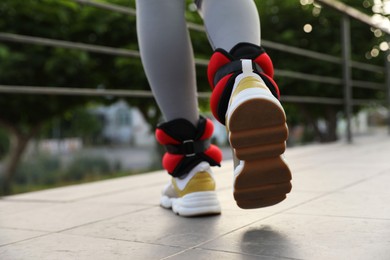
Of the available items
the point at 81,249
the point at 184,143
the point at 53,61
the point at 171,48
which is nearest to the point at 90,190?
the point at 184,143

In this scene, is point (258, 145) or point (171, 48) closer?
point (258, 145)

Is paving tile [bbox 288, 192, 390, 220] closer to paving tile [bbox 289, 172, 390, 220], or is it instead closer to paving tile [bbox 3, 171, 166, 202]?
paving tile [bbox 289, 172, 390, 220]

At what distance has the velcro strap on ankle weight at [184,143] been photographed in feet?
3.59

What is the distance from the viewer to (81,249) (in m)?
0.79

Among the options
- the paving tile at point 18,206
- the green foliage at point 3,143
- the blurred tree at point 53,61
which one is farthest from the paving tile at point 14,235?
the green foliage at point 3,143

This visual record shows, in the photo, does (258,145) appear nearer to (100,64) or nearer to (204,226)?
(204,226)

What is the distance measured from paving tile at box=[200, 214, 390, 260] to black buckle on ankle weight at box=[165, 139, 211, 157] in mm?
236

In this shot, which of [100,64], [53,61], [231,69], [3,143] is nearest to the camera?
[231,69]

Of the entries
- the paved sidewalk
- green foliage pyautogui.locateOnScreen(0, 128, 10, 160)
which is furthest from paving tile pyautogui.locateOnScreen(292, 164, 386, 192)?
green foliage pyautogui.locateOnScreen(0, 128, 10, 160)

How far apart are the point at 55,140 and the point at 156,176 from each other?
1082 inches

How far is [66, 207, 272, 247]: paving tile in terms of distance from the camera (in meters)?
0.84

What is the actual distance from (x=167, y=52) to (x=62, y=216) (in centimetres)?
41

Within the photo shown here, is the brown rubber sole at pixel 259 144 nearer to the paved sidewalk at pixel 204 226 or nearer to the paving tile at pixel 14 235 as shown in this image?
the paved sidewalk at pixel 204 226

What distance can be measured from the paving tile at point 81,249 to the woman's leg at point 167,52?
348mm
